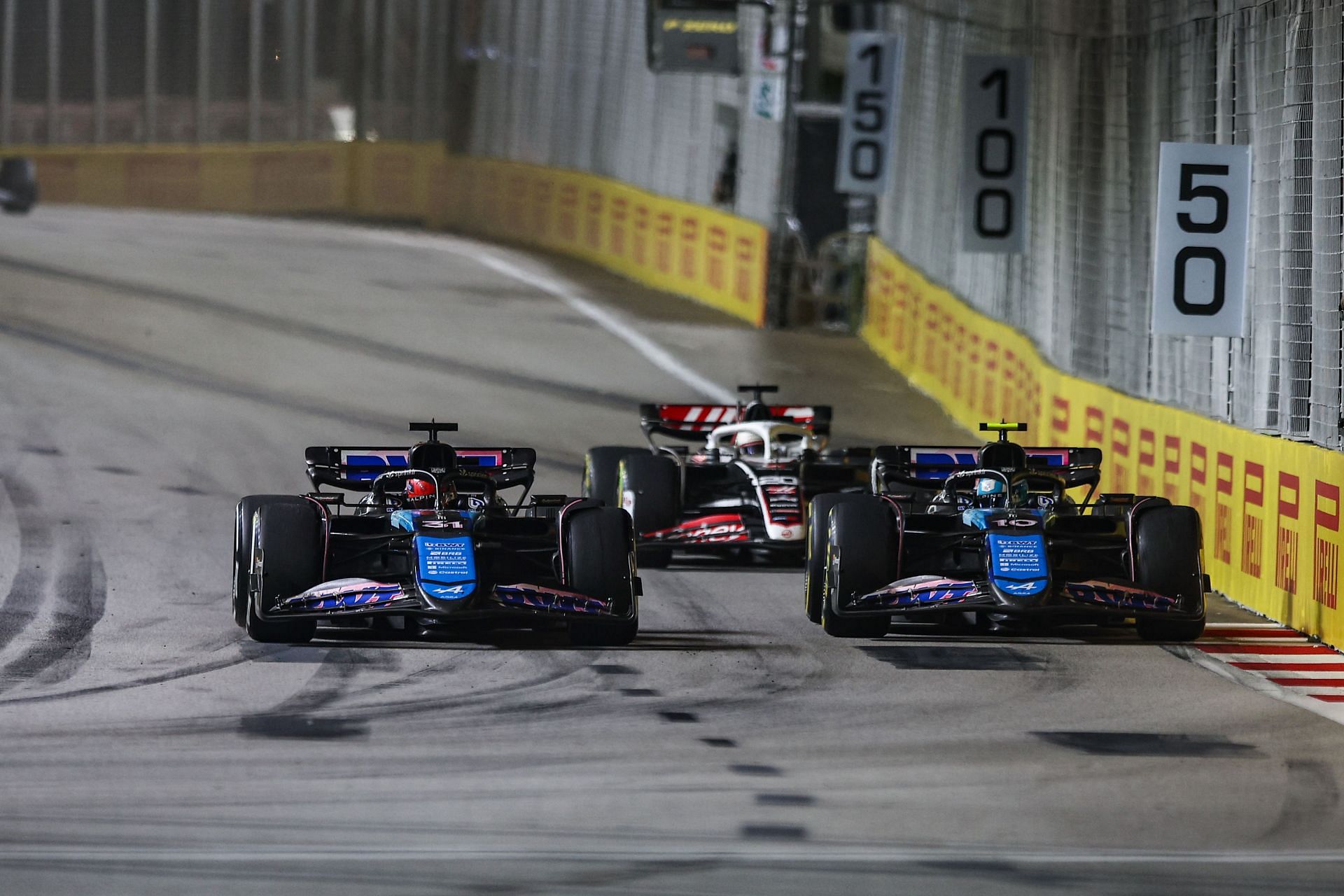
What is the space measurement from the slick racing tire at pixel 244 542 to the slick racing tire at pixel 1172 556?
4.21 metres

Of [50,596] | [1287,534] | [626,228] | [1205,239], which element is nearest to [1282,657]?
[1287,534]

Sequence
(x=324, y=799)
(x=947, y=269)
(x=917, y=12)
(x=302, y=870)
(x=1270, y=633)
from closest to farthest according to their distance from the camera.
Result: 1. (x=302, y=870)
2. (x=324, y=799)
3. (x=1270, y=633)
4. (x=947, y=269)
5. (x=917, y=12)

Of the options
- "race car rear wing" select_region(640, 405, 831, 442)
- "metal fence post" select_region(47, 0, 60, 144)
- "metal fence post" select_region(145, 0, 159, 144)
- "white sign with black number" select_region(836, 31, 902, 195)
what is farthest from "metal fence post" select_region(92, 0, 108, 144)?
"race car rear wing" select_region(640, 405, 831, 442)

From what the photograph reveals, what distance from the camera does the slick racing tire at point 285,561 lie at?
11.6m

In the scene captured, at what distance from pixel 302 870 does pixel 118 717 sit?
269cm

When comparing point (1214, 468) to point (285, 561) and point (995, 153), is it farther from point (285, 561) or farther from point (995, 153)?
point (995, 153)

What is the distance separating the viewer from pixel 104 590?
13.7 m

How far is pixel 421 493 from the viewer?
12336 mm

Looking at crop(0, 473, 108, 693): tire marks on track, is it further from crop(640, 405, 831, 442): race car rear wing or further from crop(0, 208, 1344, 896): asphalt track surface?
crop(640, 405, 831, 442): race car rear wing

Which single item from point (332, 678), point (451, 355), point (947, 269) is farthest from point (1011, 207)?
point (332, 678)

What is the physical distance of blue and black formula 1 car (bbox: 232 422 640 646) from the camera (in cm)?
1143

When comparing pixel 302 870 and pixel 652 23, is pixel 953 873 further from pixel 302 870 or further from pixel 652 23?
pixel 652 23

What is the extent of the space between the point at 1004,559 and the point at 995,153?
33.6 feet

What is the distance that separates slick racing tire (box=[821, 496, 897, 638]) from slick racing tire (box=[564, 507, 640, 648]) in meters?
Answer: 1.04
